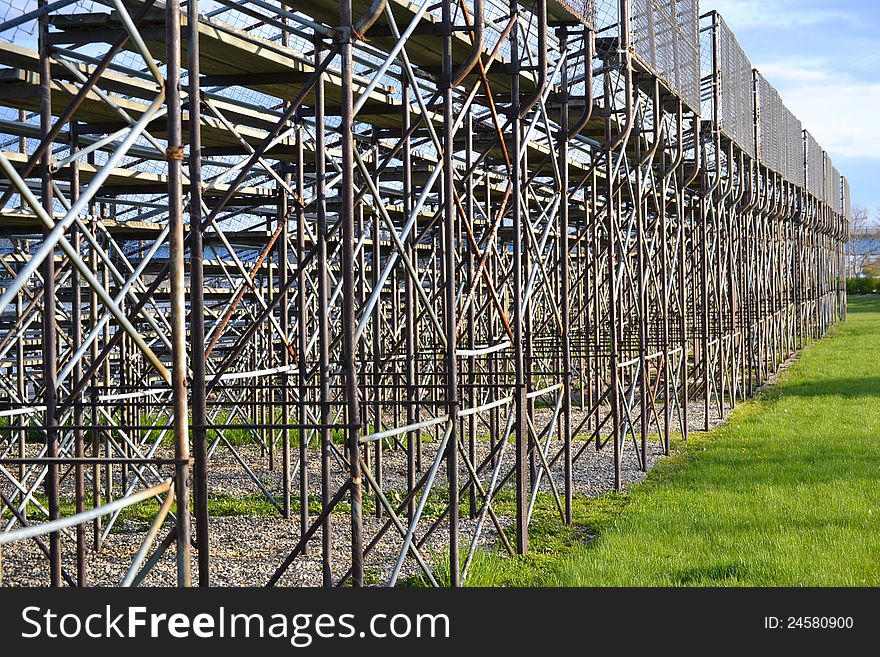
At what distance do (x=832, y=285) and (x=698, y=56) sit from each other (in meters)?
31.9

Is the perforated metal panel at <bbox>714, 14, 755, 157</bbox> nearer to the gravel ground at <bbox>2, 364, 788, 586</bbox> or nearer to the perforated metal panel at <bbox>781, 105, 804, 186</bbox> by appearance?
the perforated metal panel at <bbox>781, 105, 804, 186</bbox>

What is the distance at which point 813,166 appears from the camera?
34.4 meters

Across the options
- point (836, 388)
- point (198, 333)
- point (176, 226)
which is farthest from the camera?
point (836, 388)

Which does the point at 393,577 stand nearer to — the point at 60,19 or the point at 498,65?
the point at 60,19

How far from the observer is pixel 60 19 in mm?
6805

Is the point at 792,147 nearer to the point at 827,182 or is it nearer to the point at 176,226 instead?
the point at 827,182

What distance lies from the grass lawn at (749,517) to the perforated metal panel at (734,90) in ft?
15.9

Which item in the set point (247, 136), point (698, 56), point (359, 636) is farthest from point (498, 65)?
point (698, 56)

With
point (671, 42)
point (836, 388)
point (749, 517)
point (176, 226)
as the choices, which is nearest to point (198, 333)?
point (176, 226)

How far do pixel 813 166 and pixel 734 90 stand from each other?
17.7m

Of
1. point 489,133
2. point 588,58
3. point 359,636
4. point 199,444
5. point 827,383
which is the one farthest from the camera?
point 827,383

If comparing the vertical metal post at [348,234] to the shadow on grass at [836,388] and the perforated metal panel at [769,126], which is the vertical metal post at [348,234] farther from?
the perforated metal panel at [769,126]

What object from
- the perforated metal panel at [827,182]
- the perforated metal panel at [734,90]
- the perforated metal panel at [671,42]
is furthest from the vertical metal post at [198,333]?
the perforated metal panel at [827,182]

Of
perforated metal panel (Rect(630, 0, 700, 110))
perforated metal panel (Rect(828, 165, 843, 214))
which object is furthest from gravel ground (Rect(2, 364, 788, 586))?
perforated metal panel (Rect(828, 165, 843, 214))
